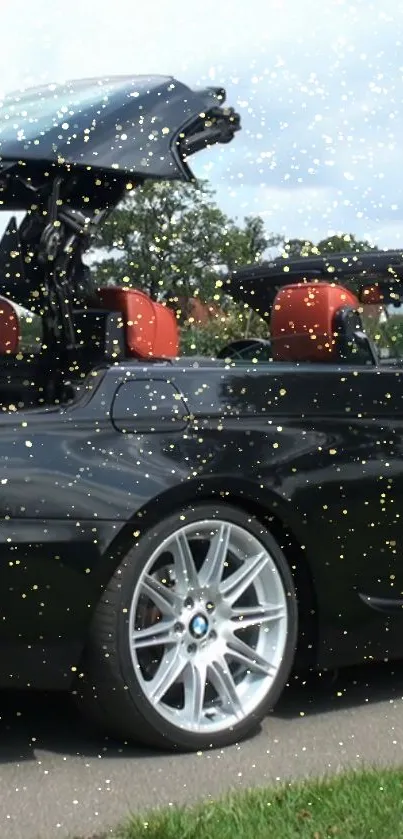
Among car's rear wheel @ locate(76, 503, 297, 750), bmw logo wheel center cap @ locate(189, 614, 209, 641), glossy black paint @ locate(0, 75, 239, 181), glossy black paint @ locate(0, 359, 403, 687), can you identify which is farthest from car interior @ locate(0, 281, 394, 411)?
bmw logo wheel center cap @ locate(189, 614, 209, 641)

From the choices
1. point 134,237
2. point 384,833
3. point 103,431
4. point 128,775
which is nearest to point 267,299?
point 134,237

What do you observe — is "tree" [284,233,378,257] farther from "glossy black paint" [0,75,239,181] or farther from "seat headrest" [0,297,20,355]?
"seat headrest" [0,297,20,355]

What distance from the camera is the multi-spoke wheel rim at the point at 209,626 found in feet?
13.3

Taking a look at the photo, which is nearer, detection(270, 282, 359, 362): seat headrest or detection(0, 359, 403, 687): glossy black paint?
detection(0, 359, 403, 687): glossy black paint

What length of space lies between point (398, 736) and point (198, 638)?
0.78 m

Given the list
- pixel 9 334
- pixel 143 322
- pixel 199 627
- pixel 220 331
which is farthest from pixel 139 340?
pixel 199 627

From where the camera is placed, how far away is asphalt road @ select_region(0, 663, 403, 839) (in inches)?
140

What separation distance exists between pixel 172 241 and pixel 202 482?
2.56 feet

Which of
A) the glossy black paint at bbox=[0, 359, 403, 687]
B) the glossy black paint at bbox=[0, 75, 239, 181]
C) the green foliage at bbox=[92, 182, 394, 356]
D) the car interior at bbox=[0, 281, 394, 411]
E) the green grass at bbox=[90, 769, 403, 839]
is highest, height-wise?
the glossy black paint at bbox=[0, 75, 239, 181]

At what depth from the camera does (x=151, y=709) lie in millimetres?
3982

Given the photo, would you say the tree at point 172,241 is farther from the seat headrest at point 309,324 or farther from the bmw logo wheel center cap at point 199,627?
the bmw logo wheel center cap at point 199,627

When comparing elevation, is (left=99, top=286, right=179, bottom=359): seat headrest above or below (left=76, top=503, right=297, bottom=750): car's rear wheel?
above

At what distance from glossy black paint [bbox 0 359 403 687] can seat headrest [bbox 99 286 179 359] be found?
12 cm

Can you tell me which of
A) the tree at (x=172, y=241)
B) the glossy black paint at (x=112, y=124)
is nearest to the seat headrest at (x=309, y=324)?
the tree at (x=172, y=241)
